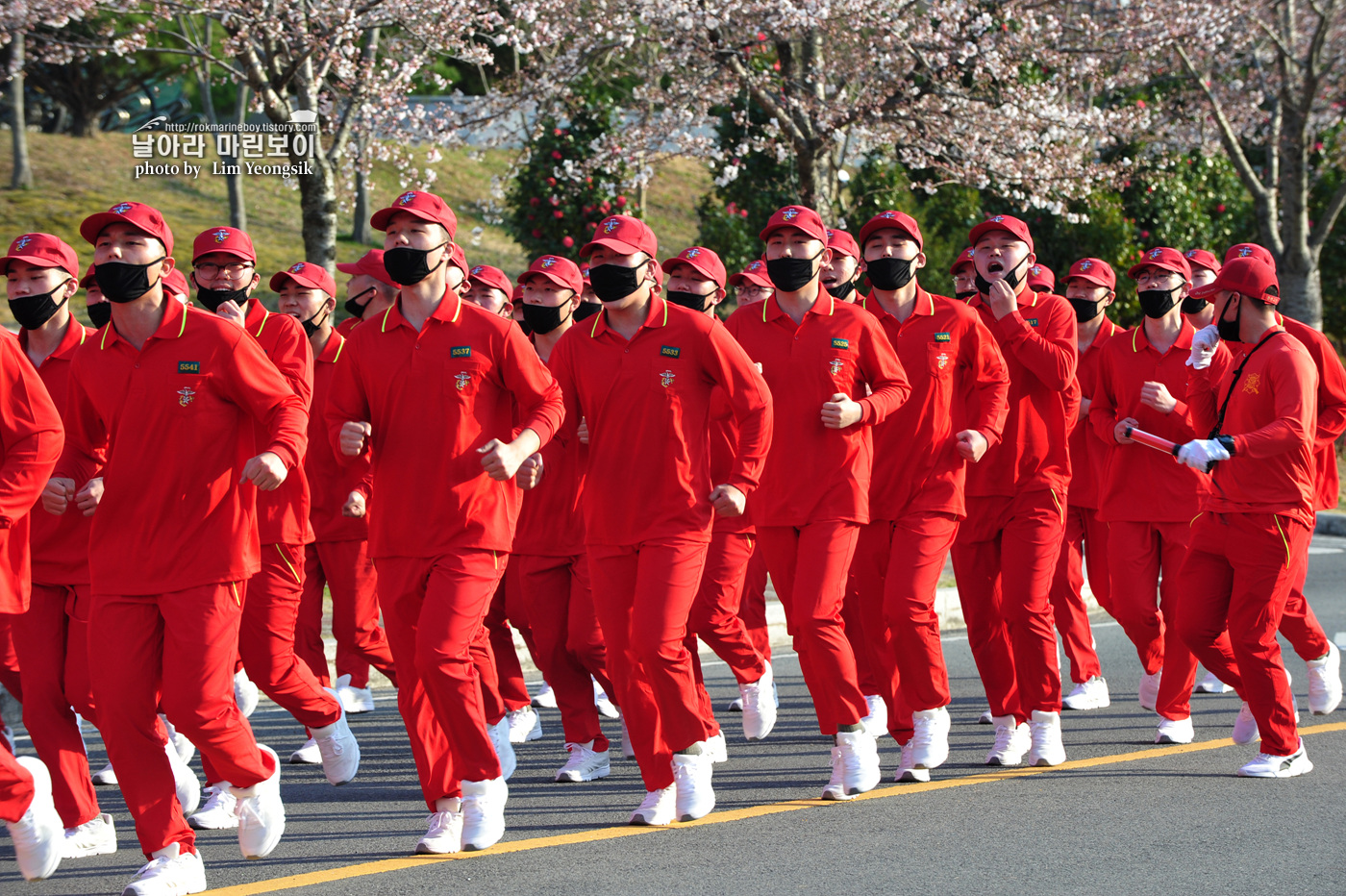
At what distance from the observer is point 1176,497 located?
8.02 meters

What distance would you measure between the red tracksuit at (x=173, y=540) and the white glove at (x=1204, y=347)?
441 centimetres

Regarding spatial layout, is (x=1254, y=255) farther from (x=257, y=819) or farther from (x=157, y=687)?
(x=157, y=687)

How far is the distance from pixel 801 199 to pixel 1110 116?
4.62 meters

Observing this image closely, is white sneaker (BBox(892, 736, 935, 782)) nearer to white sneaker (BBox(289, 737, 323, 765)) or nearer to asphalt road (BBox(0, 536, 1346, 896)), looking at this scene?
asphalt road (BBox(0, 536, 1346, 896))

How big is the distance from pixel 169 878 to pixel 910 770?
3257mm

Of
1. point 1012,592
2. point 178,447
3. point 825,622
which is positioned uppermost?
point 178,447

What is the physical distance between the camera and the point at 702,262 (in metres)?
8.15

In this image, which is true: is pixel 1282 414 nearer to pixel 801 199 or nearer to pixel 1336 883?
pixel 1336 883

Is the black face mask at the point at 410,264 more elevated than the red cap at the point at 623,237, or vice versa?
the red cap at the point at 623,237

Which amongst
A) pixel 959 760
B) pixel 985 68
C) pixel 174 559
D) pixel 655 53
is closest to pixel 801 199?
pixel 985 68

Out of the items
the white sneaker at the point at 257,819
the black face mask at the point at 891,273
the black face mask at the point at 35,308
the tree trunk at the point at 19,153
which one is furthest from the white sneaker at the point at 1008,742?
the tree trunk at the point at 19,153

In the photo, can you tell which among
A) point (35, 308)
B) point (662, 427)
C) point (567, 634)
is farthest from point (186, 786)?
point (662, 427)

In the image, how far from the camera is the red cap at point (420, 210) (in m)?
5.92

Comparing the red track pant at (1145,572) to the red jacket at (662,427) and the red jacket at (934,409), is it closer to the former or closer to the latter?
the red jacket at (934,409)
